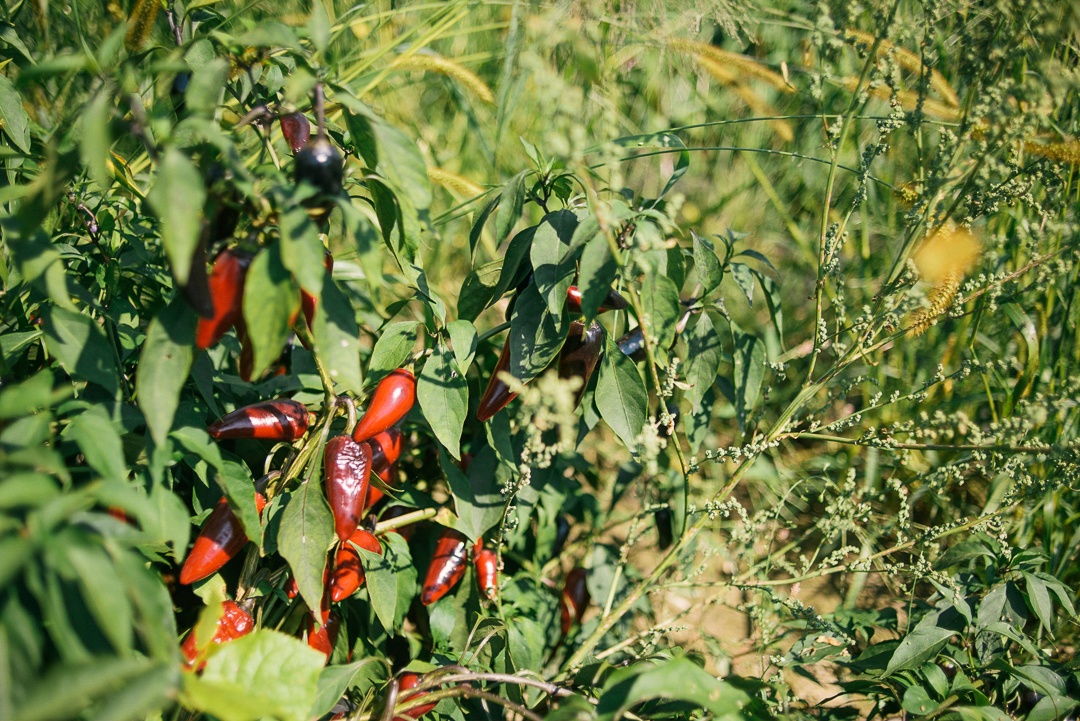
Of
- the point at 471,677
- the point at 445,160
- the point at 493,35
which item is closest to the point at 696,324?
the point at 471,677

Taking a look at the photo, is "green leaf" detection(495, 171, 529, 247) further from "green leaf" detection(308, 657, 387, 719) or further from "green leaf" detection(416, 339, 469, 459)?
"green leaf" detection(308, 657, 387, 719)

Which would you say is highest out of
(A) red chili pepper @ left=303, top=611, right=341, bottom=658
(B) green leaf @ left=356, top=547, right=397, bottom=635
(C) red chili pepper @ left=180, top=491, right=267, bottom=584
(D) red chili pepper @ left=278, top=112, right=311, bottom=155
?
(D) red chili pepper @ left=278, top=112, right=311, bottom=155

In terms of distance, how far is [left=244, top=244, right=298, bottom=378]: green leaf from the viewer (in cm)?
71

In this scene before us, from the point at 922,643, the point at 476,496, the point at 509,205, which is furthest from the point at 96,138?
the point at 922,643

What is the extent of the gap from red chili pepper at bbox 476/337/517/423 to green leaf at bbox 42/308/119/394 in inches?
20.2

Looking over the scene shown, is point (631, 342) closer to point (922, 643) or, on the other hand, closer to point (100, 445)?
point (922, 643)

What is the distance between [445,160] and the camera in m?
2.67

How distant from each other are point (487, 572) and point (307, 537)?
0.41 metres

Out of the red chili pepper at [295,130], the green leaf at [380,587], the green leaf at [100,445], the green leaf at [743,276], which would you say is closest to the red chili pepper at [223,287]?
the green leaf at [100,445]

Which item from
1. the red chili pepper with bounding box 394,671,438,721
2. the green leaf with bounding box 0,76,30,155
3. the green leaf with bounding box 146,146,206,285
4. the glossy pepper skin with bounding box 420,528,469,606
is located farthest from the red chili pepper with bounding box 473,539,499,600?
the green leaf with bounding box 0,76,30,155

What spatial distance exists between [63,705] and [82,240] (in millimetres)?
1119

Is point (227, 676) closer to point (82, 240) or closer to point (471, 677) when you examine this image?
point (471, 677)

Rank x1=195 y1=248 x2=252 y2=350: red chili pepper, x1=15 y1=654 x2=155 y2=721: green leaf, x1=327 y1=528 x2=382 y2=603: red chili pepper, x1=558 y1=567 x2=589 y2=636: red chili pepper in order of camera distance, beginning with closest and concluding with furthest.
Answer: x1=15 y1=654 x2=155 y2=721: green leaf → x1=195 y1=248 x2=252 y2=350: red chili pepper → x1=327 y1=528 x2=382 y2=603: red chili pepper → x1=558 y1=567 x2=589 y2=636: red chili pepper

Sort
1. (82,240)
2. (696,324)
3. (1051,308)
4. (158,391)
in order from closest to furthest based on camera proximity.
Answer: (158,391) → (696,324) → (82,240) → (1051,308)
